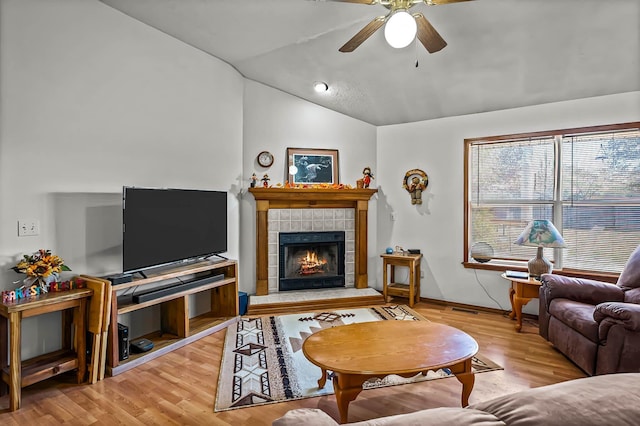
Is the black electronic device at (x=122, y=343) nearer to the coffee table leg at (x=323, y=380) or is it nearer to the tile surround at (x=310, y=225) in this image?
the coffee table leg at (x=323, y=380)

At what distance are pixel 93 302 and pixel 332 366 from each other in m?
1.83

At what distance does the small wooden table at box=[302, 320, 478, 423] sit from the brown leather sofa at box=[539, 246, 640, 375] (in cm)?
101

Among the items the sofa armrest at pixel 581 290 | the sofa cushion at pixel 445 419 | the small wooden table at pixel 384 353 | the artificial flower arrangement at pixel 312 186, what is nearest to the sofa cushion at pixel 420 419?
the sofa cushion at pixel 445 419

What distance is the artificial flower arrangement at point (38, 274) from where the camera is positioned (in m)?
2.42

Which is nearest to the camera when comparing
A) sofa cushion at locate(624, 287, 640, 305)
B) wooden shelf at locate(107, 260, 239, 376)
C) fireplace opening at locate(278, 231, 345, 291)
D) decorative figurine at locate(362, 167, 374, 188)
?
wooden shelf at locate(107, 260, 239, 376)

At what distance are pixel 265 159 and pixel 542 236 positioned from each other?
3.20m

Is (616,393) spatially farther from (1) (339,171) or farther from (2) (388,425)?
(1) (339,171)

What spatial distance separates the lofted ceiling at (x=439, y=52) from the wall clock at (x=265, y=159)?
88cm

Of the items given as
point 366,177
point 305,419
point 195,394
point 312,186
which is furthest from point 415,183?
point 305,419

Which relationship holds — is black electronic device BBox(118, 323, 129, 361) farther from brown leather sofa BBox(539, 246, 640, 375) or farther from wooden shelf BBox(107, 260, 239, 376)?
brown leather sofa BBox(539, 246, 640, 375)

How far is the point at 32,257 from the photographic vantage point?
2.52 meters

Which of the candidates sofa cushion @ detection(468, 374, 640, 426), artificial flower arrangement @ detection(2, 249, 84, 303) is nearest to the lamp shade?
sofa cushion @ detection(468, 374, 640, 426)

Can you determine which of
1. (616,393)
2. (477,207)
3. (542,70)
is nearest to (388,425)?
(616,393)

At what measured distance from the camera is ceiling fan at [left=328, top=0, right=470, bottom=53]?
202cm
